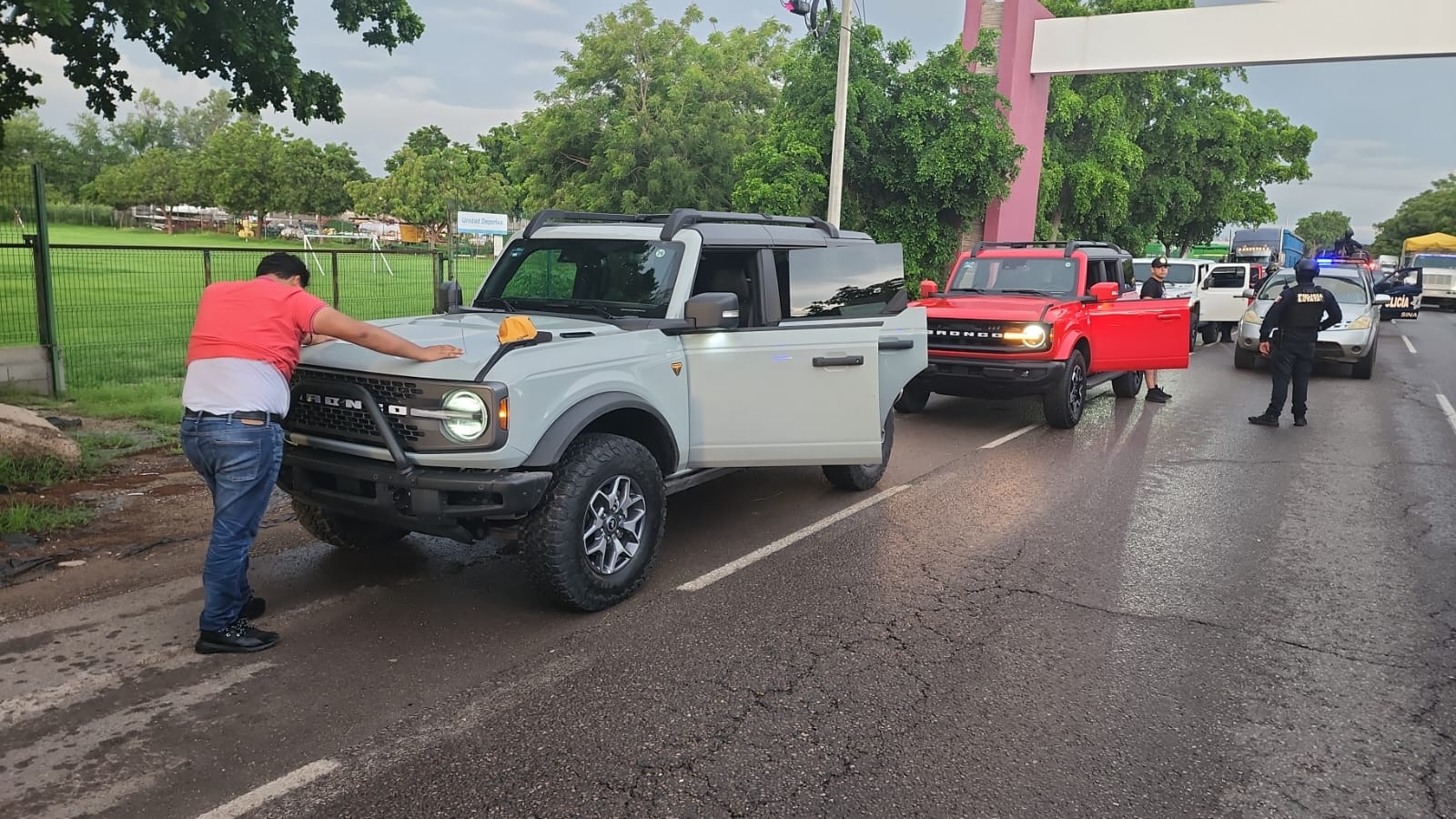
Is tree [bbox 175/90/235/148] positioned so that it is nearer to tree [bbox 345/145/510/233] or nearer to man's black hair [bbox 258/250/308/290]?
tree [bbox 345/145/510/233]

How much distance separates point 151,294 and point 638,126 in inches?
767

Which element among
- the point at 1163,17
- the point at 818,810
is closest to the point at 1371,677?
the point at 818,810

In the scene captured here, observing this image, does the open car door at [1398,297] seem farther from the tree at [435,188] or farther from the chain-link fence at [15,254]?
the tree at [435,188]

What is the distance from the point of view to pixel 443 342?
4652 mm

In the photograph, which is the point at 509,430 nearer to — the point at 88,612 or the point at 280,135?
the point at 88,612

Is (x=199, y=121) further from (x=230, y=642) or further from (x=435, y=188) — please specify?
(x=230, y=642)

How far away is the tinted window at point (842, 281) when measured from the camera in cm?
620

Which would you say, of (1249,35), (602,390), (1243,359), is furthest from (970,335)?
(1249,35)

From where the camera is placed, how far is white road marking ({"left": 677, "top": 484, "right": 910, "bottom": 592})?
17.3 feet

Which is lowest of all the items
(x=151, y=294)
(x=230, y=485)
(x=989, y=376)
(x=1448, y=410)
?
(x=1448, y=410)

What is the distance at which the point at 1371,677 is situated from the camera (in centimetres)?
423

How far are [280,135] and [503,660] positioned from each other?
80.6 meters

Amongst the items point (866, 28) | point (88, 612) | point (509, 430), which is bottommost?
point (88, 612)

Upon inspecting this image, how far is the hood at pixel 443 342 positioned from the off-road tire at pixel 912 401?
19.2 feet
